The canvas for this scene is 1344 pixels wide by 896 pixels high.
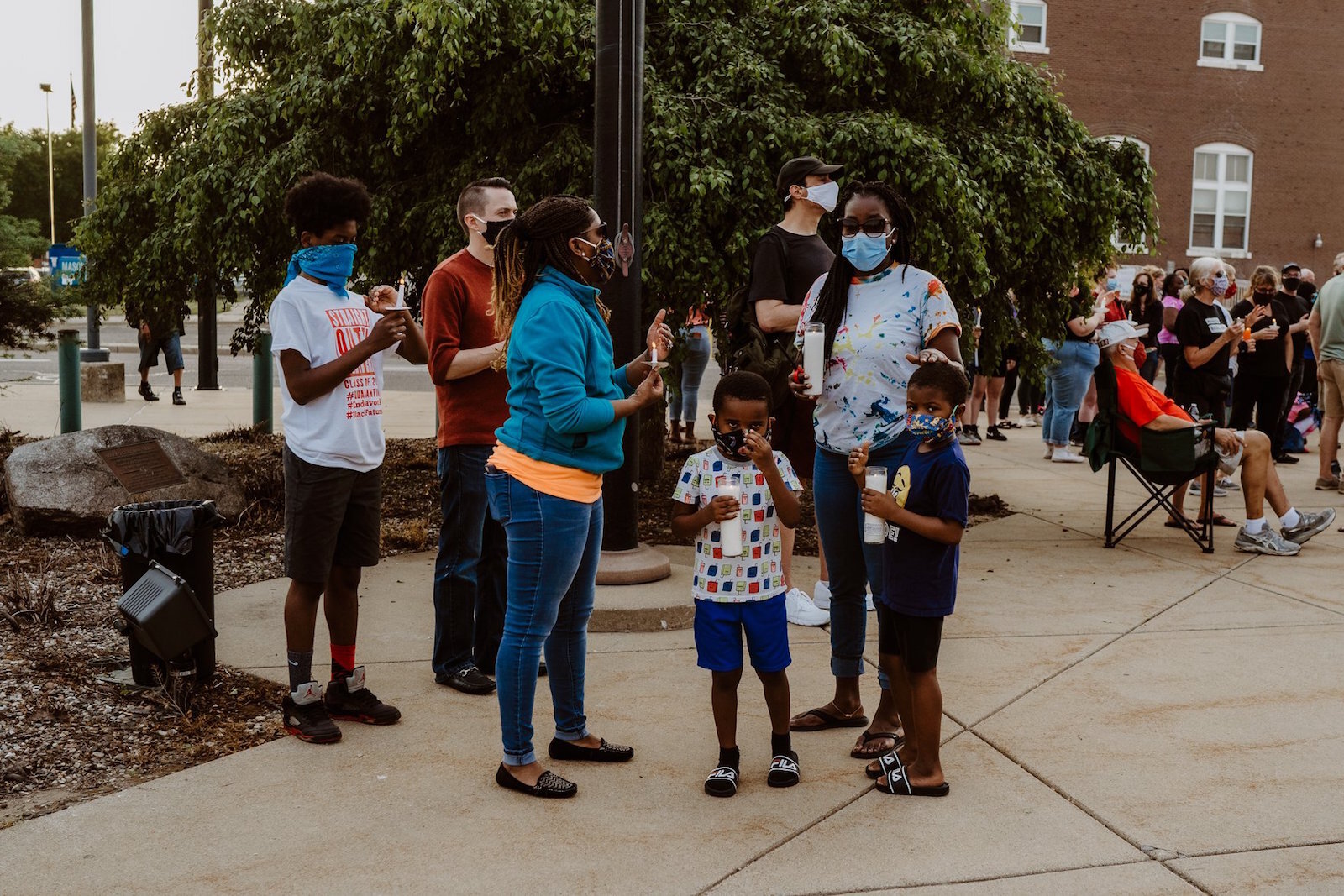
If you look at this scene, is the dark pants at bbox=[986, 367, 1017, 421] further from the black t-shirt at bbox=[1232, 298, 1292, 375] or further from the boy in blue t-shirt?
the boy in blue t-shirt

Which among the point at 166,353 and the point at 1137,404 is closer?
the point at 1137,404

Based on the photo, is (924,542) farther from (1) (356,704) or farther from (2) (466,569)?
(1) (356,704)

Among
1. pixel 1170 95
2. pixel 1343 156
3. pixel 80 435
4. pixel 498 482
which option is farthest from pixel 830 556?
pixel 1343 156

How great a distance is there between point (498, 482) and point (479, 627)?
1.32 m

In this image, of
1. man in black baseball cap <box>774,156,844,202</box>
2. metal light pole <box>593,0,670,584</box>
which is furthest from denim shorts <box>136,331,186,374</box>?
man in black baseball cap <box>774,156,844,202</box>

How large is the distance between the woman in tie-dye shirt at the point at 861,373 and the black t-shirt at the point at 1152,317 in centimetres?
827

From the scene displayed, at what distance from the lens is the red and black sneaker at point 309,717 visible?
4.35 m

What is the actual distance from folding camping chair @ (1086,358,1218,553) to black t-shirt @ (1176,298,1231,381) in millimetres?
1324

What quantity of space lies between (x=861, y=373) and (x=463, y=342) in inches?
58.7

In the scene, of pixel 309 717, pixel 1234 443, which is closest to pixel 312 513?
pixel 309 717

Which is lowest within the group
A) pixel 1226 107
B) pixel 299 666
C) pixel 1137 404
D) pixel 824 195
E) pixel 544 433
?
pixel 299 666

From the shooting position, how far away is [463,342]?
4824 millimetres

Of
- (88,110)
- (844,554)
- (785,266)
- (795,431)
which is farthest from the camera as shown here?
(88,110)

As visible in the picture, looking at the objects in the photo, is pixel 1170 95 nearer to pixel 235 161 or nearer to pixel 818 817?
pixel 235 161
